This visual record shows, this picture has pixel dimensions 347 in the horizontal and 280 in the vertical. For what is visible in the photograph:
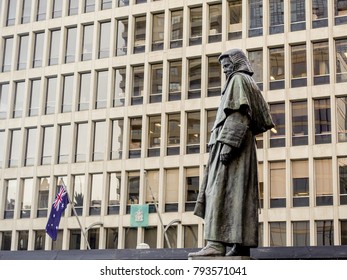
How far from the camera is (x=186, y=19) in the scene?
49812 mm

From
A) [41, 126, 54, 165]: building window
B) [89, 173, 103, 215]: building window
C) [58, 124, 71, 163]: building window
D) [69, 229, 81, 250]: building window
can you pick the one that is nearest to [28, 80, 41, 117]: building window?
[41, 126, 54, 165]: building window

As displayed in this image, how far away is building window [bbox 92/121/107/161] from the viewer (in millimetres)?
A: 50906

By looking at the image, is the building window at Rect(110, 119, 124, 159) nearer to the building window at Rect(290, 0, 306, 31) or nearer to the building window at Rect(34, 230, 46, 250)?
the building window at Rect(34, 230, 46, 250)

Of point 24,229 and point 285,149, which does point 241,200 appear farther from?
point 24,229

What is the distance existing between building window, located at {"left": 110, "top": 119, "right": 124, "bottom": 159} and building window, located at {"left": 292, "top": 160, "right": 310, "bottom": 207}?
12.9m

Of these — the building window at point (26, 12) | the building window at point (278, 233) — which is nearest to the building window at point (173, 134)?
the building window at point (278, 233)

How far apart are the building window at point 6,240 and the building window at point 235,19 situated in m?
22.0

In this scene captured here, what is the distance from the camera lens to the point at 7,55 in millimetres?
57094

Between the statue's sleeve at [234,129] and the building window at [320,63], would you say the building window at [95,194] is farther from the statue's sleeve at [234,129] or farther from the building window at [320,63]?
the statue's sleeve at [234,129]

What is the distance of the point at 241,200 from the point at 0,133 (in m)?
48.7

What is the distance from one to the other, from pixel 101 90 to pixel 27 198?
9.94m

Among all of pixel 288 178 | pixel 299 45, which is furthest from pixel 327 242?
pixel 299 45

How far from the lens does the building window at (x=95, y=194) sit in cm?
4988

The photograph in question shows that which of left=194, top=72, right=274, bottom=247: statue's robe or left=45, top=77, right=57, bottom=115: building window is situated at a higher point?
left=45, top=77, right=57, bottom=115: building window
